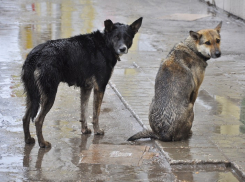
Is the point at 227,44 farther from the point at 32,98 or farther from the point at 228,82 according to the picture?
the point at 32,98

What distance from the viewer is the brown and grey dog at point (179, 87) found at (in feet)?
23.0

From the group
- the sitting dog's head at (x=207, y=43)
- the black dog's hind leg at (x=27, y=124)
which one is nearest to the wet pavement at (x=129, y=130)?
the black dog's hind leg at (x=27, y=124)

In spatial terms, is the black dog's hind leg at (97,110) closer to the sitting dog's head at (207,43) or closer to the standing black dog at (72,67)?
the standing black dog at (72,67)

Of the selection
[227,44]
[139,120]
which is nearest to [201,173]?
[139,120]

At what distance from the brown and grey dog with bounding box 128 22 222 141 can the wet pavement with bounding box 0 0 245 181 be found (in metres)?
0.20

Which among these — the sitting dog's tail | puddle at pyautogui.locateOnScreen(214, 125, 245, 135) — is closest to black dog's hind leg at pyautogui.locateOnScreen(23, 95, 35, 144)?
the sitting dog's tail

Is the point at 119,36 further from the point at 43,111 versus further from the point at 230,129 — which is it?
the point at 230,129

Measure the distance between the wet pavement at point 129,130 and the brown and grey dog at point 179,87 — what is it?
0.20m

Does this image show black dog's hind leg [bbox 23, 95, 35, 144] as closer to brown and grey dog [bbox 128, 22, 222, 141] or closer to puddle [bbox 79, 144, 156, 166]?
puddle [bbox 79, 144, 156, 166]

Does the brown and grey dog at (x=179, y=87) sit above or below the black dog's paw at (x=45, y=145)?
above

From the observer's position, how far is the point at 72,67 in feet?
23.1

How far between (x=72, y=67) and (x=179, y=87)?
5.05 ft

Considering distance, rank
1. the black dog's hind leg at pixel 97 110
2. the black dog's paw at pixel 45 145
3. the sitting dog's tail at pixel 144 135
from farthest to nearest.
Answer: the black dog's hind leg at pixel 97 110 → the sitting dog's tail at pixel 144 135 → the black dog's paw at pixel 45 145

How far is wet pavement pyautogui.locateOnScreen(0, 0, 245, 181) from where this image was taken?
6.12 m
